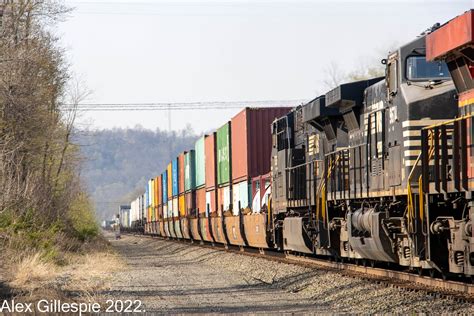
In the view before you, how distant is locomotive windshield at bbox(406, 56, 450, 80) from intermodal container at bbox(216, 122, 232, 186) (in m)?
20.2

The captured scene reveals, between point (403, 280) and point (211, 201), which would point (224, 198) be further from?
point (403, 280)

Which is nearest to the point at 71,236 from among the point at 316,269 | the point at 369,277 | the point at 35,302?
the point at 316,269

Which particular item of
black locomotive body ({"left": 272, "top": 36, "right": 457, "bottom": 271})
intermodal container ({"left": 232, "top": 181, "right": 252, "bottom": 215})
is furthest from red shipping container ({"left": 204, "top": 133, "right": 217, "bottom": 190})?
black locomotive body ({"left": 272, "top": 36, "right": 457, "bottom": 271})

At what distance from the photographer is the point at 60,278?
20219 millimetres

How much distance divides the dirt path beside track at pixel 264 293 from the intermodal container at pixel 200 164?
20.3 m

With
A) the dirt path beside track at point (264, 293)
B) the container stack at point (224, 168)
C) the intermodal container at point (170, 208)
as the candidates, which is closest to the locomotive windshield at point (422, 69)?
the dirt path beside track at point (264, 293)

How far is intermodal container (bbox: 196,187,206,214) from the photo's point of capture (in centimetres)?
4266

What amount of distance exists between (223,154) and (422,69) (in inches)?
875

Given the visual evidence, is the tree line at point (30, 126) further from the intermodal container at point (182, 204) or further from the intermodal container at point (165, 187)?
the intermodal container at point (165, 187)

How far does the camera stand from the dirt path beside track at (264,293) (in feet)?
43.5

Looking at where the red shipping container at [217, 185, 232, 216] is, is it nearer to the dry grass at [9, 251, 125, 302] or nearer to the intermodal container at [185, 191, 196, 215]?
the intermodal container at [185, 191, 196, 215]

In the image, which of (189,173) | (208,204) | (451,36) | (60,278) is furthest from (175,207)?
(451,36)

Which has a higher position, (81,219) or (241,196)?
(241,196)

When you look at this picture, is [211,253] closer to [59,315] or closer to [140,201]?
[59,315]
